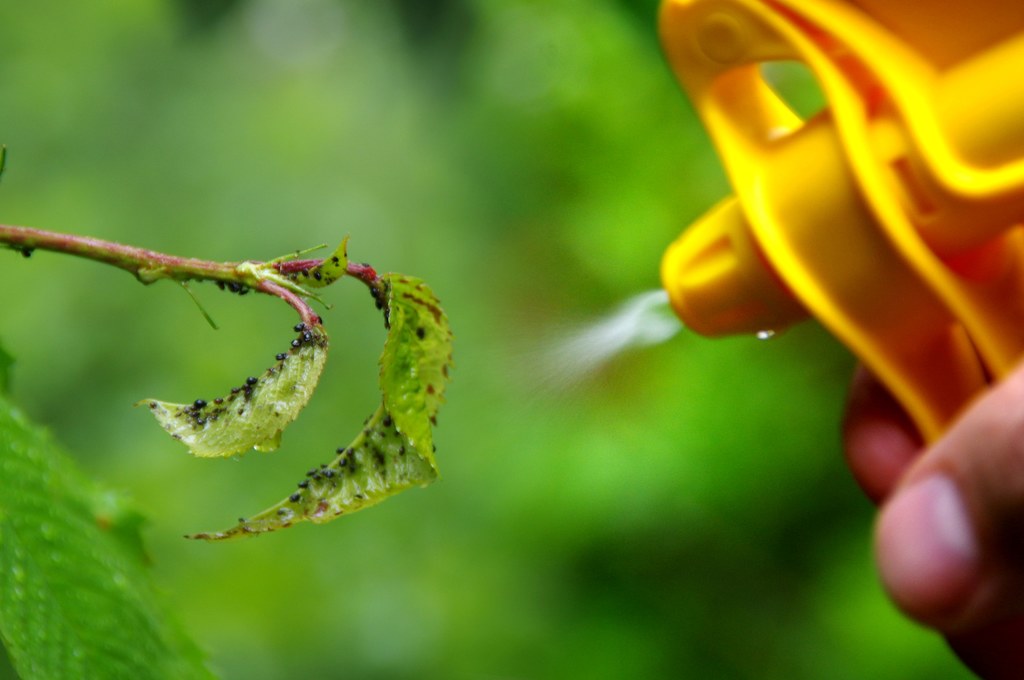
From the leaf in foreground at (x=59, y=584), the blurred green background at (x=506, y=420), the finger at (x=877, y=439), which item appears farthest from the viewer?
the blurred green background at (x=506, y=420)

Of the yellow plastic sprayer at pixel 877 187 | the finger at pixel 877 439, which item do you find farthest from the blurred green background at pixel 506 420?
the yellow plastic sprayer at pixel 877 187

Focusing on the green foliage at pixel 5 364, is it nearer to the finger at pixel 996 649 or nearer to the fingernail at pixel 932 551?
the fingernail at pixel 932 551

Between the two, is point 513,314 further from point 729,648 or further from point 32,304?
point 32,304

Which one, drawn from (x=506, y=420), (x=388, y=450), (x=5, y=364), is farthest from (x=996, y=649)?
(x=506, y=420)

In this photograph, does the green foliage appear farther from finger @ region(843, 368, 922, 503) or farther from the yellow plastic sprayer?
finger @ region(843, 368, 922, 503)

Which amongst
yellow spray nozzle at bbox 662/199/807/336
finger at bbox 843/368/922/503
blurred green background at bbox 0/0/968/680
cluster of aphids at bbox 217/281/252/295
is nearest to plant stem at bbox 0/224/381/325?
cluster of aphids at bbox 217/281/252/295

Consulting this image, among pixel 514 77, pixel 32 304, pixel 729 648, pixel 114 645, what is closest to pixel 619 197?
pixel 514 77
